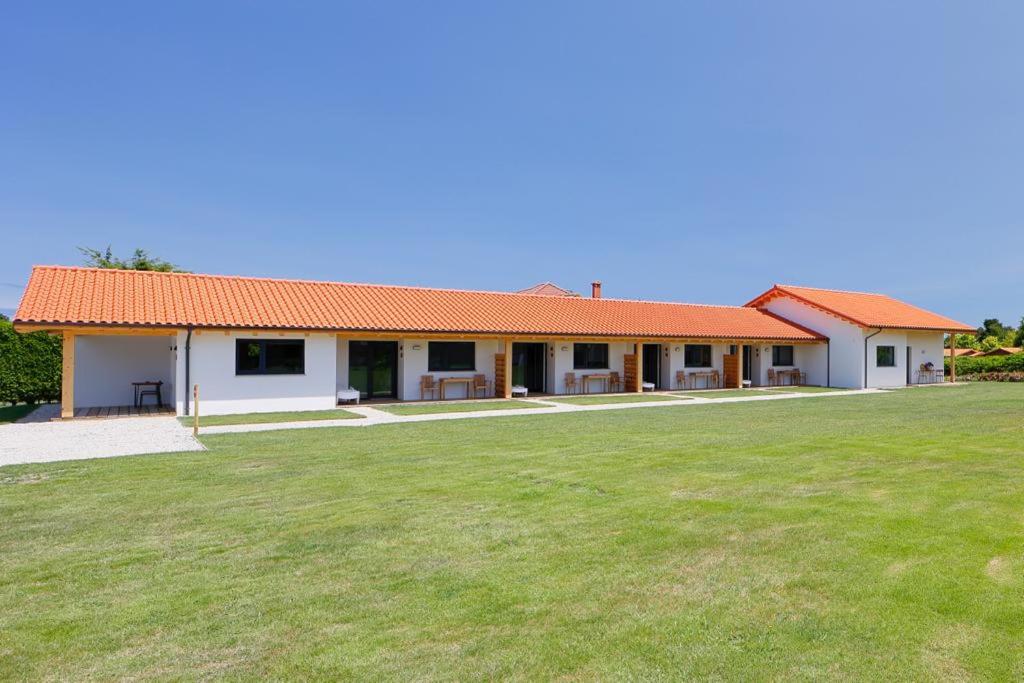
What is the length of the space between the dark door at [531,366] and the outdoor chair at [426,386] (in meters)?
4.08

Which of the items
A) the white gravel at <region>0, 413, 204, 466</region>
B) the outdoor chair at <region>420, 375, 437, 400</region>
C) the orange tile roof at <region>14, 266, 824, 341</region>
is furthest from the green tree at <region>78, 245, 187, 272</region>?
the white gravel at <region>0, 413, 204, 466</region>

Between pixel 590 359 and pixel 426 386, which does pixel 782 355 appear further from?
pixel 426 386

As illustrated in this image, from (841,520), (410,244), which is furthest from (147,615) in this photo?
(410,244)

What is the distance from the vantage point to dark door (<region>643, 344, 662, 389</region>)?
88.9 feet

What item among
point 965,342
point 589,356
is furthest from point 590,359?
point 965,342

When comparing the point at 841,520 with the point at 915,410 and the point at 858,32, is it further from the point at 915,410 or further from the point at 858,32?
the point at 858,32

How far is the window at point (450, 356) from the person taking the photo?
21.6 m

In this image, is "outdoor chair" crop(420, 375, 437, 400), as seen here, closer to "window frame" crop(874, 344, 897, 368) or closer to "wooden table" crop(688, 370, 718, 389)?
"wooden table" crop(688, 370, 718, 389)

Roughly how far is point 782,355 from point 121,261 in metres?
42.5

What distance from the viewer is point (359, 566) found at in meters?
4.68

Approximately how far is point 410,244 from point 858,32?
31.0 m

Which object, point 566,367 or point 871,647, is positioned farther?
point 566,367

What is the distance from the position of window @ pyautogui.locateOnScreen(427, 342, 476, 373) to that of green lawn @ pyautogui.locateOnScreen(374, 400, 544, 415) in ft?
6.46

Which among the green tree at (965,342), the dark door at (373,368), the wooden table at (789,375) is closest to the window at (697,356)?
the wooden table at (789,375)
